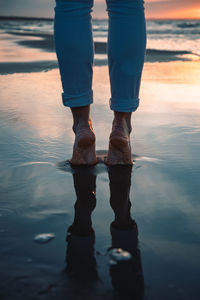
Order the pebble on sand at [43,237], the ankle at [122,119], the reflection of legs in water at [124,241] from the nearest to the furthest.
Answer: the reflection of legs in water at [124,241] < the pebble on sand at [43,237] < the ankle at [122,119]

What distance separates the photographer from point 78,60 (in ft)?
4.65

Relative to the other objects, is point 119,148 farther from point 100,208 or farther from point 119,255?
point 119,255

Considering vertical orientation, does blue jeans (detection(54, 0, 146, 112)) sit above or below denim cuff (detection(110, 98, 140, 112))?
above

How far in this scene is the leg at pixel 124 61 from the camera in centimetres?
137

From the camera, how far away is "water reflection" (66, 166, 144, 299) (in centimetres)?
76

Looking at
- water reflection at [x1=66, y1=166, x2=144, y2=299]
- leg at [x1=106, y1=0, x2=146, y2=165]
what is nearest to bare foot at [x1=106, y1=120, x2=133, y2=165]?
leg at [x1=106, y1=0, x2=146, y2=165]

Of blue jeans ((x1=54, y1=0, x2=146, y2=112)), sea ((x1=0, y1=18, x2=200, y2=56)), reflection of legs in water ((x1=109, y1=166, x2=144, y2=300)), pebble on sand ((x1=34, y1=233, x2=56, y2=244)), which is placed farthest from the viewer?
sea ((x1=0, y1=18, x2=200, y2=56))

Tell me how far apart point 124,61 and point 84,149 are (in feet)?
1.21

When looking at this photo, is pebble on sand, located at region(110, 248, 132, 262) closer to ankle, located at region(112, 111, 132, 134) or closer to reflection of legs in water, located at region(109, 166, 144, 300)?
reflection of legs in water, located at region(109, 166, 144, 300)

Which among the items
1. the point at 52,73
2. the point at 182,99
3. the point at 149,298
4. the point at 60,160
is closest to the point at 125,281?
the point at 149,298

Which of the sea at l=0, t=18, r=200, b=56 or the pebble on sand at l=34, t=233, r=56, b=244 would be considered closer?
the pebble on sand at l=34, t=233, r=56, b=244

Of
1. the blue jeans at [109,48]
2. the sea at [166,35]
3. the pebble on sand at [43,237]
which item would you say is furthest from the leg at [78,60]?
the sea at [166,35]

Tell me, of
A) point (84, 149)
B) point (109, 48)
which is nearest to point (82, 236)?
point (84, 149)

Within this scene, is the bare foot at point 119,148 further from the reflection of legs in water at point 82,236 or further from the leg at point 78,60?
the reflection of legs in water at point 82,236
